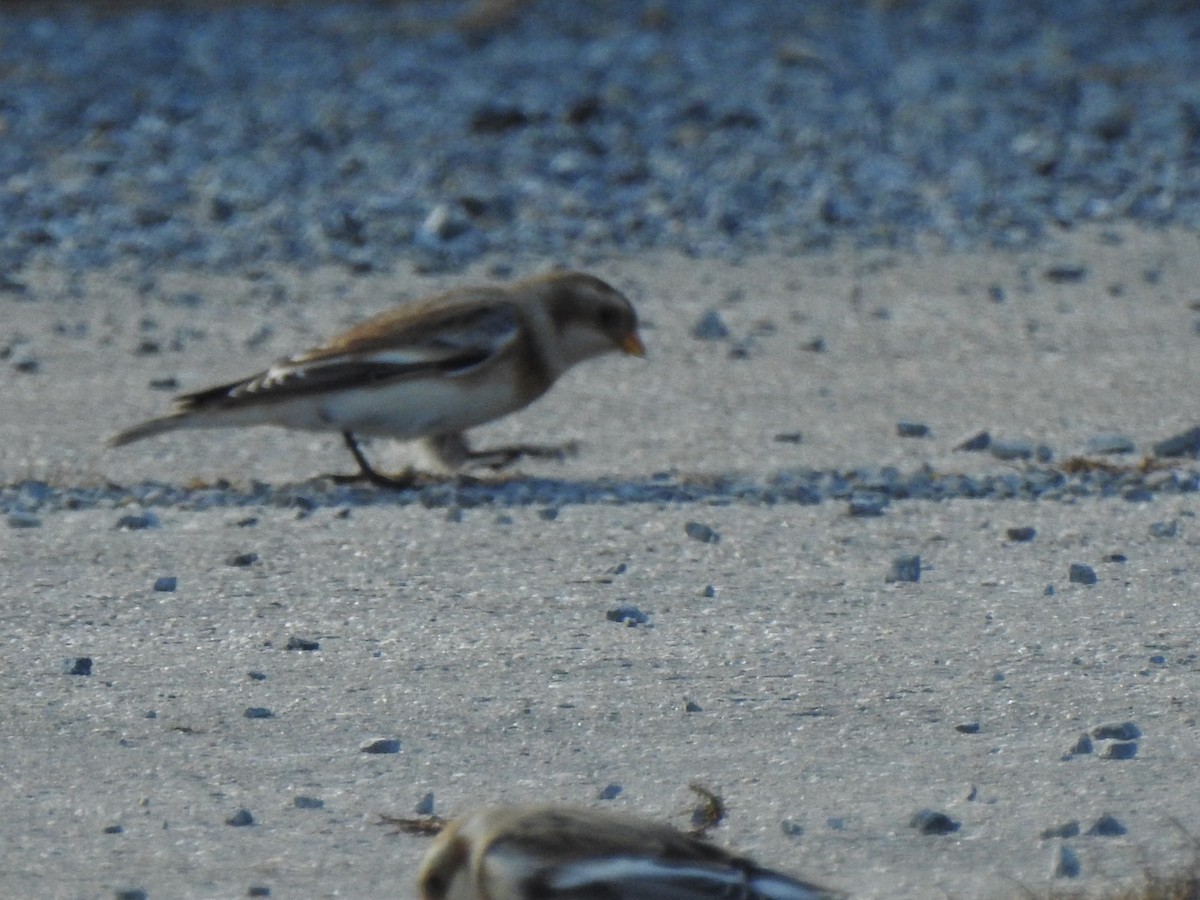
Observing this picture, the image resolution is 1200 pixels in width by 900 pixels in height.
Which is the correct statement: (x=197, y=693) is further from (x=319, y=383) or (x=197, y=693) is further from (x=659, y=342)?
(x=659, y=342)

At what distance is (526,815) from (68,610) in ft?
7.49

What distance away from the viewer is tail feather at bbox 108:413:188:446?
662 centimetres

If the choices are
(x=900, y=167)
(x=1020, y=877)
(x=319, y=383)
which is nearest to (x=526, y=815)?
(x=1020, y=877)

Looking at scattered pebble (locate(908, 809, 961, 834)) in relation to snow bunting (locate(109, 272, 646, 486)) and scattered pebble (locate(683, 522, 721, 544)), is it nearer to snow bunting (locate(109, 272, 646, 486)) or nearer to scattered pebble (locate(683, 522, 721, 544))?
scattered pebble (locate(683, 522, 721, 544))

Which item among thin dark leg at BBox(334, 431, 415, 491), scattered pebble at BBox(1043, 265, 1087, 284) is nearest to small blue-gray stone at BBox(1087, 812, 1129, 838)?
thin dark leg at BBox(334, 431, 415, 491)

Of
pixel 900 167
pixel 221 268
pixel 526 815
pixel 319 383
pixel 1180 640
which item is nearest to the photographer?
pixel 526 815

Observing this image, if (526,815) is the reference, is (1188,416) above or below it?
below

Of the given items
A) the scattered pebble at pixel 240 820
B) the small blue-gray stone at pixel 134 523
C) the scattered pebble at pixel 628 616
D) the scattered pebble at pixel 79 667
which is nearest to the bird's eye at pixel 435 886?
the scattered pebble at pixel 240 820

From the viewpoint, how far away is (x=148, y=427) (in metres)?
6.62

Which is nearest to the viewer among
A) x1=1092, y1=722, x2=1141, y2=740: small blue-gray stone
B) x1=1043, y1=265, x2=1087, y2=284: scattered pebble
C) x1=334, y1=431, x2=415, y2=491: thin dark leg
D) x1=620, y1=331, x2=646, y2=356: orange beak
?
x1=1092, y1=722, x2=1141, y2=740: small blue-gray stone

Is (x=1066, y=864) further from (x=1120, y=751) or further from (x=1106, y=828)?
(x=1120, y=751)

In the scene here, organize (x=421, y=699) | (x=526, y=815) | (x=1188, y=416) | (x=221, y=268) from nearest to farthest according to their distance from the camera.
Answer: (x=526, y=815)
(x=421, y=699)
(x=1188, y=416)
(x=221, y=268)

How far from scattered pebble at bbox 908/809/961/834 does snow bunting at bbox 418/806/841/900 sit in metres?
0.63

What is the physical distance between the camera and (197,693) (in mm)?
4672
